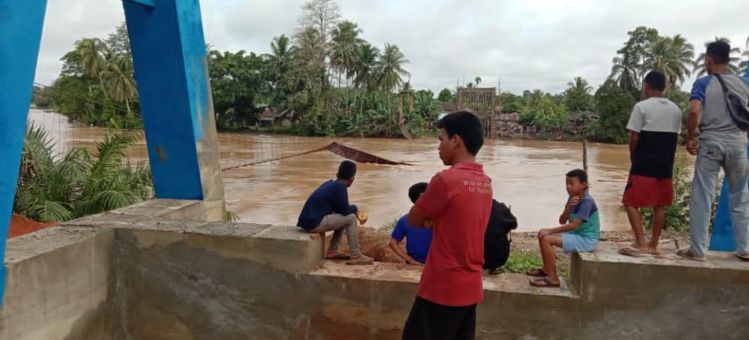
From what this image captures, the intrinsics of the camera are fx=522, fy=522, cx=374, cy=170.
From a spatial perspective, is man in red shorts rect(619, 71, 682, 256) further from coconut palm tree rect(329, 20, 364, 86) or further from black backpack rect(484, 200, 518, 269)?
coconut palm tree rect(329, 20, 364, 86)

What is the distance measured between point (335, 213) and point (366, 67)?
39.0m

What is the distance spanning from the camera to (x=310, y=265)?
122 inches

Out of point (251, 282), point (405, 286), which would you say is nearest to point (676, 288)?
point (405, 286)

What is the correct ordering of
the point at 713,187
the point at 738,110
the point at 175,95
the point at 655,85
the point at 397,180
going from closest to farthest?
the point at 738,110 → the point at 713,187 → the point at 655,85 → the point at 175,95 → the point at 397,180

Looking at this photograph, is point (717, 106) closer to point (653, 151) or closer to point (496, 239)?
point (653, 151)

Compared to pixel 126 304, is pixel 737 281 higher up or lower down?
higher up

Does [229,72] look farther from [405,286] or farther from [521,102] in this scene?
[405,286]

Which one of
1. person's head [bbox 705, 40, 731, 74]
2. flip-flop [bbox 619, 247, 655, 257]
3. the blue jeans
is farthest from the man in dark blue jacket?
person's head [bbox 705, 40, 731, 74]

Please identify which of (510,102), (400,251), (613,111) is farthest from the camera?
(510,102)

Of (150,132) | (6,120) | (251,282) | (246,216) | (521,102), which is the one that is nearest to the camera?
(6,120)

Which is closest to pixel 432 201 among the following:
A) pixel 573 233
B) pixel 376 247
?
pixel 573 233

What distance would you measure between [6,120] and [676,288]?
344cm

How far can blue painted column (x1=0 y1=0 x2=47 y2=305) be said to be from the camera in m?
2.41

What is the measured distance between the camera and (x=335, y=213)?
3.56 m
